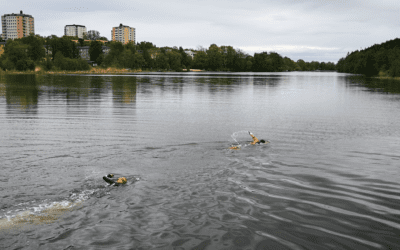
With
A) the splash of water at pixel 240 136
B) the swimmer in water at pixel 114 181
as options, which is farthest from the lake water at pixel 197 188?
the swimmer in water at pixel 114 181

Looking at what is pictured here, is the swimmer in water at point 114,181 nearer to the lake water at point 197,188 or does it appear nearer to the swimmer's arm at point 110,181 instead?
the swimmer's arm at point 110,181

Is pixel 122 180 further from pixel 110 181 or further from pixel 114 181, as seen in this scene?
pixel 110 181

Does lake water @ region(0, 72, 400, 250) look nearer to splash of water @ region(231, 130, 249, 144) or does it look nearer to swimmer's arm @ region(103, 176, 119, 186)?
splash of water @ region(231, 130, 249, 144)

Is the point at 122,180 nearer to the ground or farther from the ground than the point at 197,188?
farther from the ground

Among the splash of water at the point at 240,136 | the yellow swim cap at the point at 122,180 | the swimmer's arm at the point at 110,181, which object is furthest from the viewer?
the splash of water at the point at 240,136

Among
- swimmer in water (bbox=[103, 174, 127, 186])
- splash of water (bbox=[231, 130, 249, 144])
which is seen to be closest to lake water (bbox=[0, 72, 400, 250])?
splash of water (bbox=[231, 130, 249, 144])

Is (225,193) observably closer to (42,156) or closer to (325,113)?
(42,156)

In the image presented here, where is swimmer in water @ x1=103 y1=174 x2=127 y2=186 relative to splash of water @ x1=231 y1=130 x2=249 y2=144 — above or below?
below

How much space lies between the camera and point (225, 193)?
11797 mm

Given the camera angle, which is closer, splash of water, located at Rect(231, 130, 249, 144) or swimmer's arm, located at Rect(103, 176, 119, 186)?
swimmer's arm, located at Rect(103, 176, 119, 186)

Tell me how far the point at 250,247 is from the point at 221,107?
29.5 metres

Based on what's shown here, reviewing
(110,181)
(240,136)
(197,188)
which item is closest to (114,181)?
(110,181)

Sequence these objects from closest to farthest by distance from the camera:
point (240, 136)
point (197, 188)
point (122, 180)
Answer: point (197, 188), point (122, 180), point (240, 136)

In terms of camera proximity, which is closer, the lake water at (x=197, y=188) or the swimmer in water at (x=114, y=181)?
the lake water at (x=197, y=188)
